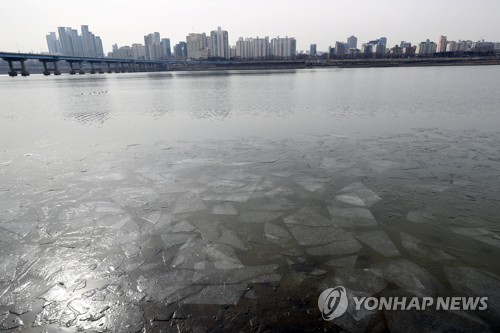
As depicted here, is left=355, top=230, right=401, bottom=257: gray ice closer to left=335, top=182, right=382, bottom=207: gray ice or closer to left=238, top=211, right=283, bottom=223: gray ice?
left=335, top=182, right=382, bottom=207: gray ice

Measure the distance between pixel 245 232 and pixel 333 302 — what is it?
2.03m

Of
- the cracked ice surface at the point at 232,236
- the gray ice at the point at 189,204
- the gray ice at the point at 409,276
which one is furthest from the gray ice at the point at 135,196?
the gray ice at the point at 409,276

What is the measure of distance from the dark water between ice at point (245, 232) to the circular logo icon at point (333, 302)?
0.34 ft

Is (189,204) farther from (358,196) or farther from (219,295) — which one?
(358,196)

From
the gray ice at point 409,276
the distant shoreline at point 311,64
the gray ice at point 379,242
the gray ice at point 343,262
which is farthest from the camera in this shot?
the distant shoreline at point 311,64

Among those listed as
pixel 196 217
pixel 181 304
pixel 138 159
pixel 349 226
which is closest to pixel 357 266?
pixel 349 226

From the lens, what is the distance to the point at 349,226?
17.8 feet

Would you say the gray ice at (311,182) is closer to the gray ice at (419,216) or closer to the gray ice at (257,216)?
the gray ice at (257,216)

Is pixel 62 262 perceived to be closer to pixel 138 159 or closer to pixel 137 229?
pixel 137 229

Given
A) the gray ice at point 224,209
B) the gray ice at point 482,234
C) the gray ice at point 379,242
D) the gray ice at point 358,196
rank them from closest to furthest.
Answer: the gray ice at point 379,242 < the gray ice at point 482,234 < the gray ice at point 224,209 < the gray ice at point 358,196

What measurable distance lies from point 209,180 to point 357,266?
4509mm

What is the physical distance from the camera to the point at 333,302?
3689 millimetres

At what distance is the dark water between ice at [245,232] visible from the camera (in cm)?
358

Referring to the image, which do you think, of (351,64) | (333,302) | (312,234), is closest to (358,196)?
(312,234)
